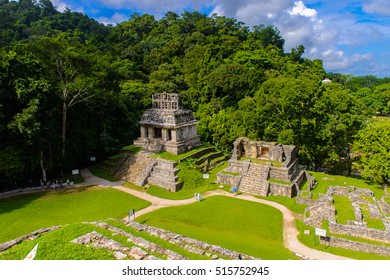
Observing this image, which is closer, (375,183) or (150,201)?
(150,201)

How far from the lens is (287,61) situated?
6041 centimetres

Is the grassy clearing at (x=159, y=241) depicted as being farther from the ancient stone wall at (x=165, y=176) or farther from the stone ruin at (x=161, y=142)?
the stone ruin at (x=161, y=142)

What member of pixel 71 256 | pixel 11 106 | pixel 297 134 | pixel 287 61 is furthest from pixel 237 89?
pixel 71 256

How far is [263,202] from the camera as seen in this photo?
22.4 meters

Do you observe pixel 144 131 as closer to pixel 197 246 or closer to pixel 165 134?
pixel 165 134

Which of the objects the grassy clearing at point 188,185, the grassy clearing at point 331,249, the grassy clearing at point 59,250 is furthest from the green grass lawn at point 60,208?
the grassy clearing at point 331,249

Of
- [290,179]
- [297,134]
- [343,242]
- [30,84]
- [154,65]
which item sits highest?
[154,65]

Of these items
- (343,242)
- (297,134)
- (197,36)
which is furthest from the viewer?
(197,36)

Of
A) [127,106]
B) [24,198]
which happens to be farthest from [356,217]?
[127,106]

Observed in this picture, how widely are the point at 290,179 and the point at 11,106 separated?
74.8ft

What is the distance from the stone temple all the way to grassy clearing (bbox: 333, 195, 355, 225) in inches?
575

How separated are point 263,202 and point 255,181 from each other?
105 inches

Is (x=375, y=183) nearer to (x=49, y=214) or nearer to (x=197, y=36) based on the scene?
(x=49, y=214)

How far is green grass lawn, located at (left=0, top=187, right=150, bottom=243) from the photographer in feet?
60.9
